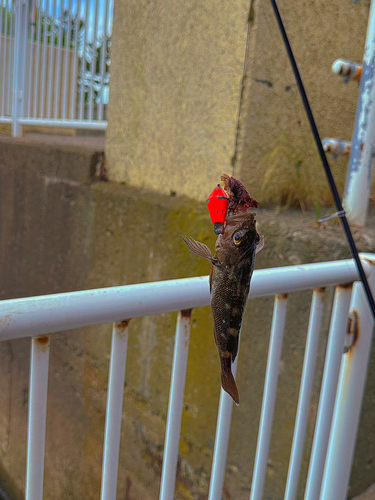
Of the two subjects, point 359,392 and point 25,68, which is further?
point 25,68

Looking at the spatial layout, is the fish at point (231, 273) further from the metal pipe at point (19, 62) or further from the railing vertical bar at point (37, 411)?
the metal pipe at point (19, 62)

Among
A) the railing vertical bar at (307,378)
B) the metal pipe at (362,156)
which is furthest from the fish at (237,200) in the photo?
the metal pipe at (362,156)

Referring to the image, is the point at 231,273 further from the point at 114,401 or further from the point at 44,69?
the point at 44,69

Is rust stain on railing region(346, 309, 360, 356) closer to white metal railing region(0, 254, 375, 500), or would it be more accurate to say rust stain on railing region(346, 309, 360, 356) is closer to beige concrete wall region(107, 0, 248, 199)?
white metal railing region(0, 254, 375, 500)

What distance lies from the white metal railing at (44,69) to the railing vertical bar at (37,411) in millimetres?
1963

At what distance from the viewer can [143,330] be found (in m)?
1.76

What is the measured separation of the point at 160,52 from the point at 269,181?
1.18 ft

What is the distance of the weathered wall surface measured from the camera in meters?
1.39

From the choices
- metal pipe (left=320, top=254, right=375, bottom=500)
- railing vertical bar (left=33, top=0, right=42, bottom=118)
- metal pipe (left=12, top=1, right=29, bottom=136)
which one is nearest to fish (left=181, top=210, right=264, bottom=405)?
metal pipe (left=320, top=254, right=375, bottom=500)

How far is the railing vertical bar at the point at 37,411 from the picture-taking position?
65cm

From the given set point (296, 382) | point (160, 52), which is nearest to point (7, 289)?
point (296, 382)

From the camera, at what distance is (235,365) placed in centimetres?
83

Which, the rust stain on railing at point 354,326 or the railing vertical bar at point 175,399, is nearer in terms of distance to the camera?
the railing vertical bar at point 175,399

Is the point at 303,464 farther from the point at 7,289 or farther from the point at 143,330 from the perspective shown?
the point at 7,289
